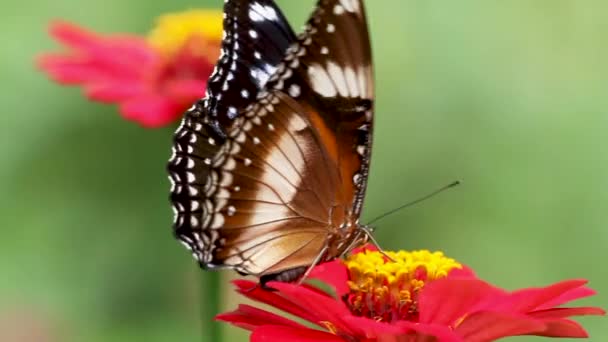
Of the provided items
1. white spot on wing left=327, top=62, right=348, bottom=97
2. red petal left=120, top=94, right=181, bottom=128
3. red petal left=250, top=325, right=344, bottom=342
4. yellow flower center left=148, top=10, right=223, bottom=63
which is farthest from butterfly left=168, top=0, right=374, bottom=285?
yellow flower center left=148, top=10, right=223, bottom=63

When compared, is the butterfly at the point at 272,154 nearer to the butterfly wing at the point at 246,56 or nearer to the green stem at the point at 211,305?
the butterfly wing at the point at 246,56

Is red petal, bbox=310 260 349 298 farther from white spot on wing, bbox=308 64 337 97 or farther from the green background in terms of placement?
the green background

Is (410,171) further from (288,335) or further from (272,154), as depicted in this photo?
(288,335)

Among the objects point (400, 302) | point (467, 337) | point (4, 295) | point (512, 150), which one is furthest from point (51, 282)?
point (467, 337)

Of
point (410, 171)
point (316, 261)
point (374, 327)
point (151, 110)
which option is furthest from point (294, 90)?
point (410, 171)

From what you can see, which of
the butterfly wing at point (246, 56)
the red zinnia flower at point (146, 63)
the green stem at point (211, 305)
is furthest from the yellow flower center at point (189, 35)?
the butterfly wing at point (246, 56)
